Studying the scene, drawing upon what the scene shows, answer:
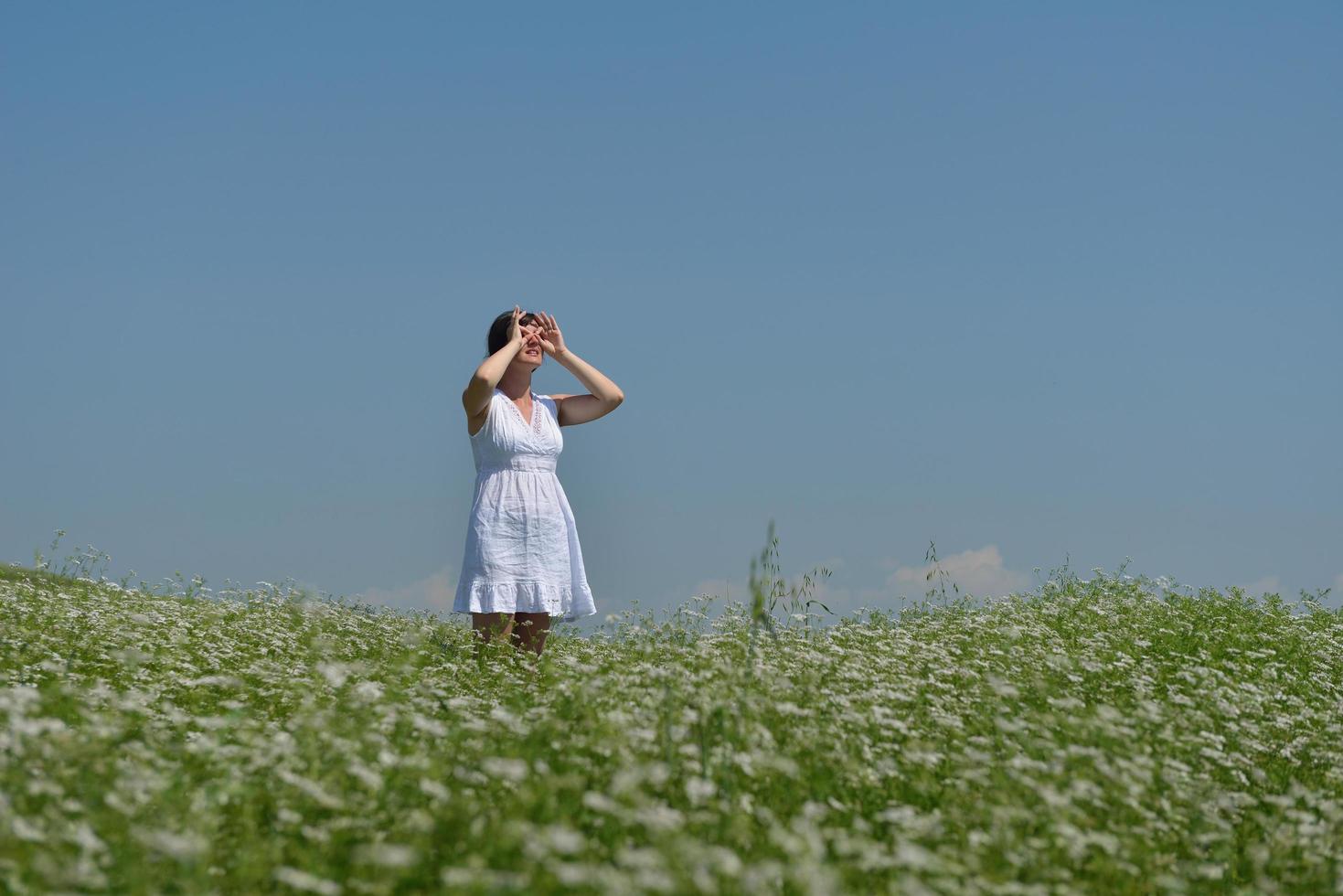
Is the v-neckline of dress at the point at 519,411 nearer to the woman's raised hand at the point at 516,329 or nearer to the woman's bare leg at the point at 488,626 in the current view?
the woman's raised hand at the point at 516,329

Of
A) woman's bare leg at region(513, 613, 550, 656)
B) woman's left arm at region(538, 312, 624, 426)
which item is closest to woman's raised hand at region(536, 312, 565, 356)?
woman's left arm at region(538, 312, 624, 426)

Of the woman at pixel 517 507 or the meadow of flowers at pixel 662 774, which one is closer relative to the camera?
the meadow of flowers at pixel 662 774

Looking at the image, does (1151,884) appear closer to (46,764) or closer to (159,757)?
(159,757)

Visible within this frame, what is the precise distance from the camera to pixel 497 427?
31.7 ft

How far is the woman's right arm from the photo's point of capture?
30.8 feet

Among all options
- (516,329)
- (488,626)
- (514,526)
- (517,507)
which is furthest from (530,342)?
(488,626)

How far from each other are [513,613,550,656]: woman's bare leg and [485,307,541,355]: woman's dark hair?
88.6 inches

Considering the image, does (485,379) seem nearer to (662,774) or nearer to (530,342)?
(530,342)

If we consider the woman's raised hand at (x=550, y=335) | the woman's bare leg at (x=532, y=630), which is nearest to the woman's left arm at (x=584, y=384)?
the woman's raised hand at (x=550, y=335)

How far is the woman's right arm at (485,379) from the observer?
9.40 meters

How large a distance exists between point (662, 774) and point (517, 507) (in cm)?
532

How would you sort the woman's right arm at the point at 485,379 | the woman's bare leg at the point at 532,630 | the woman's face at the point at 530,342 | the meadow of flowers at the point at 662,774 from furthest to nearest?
the woman's face at the point at 530,342, the woman's bare leg at the point at 532,630, the woman's right arm at the point at 485,379, the meadow of flowers at the point at 662,774

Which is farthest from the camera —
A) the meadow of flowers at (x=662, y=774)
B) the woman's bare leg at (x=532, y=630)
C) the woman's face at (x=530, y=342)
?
the woman's face at (x=530, y=342)

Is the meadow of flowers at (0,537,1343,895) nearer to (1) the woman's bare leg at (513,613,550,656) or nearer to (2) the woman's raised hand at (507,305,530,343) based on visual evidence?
(1) the woman's bare leg at (513,613,550,656)
